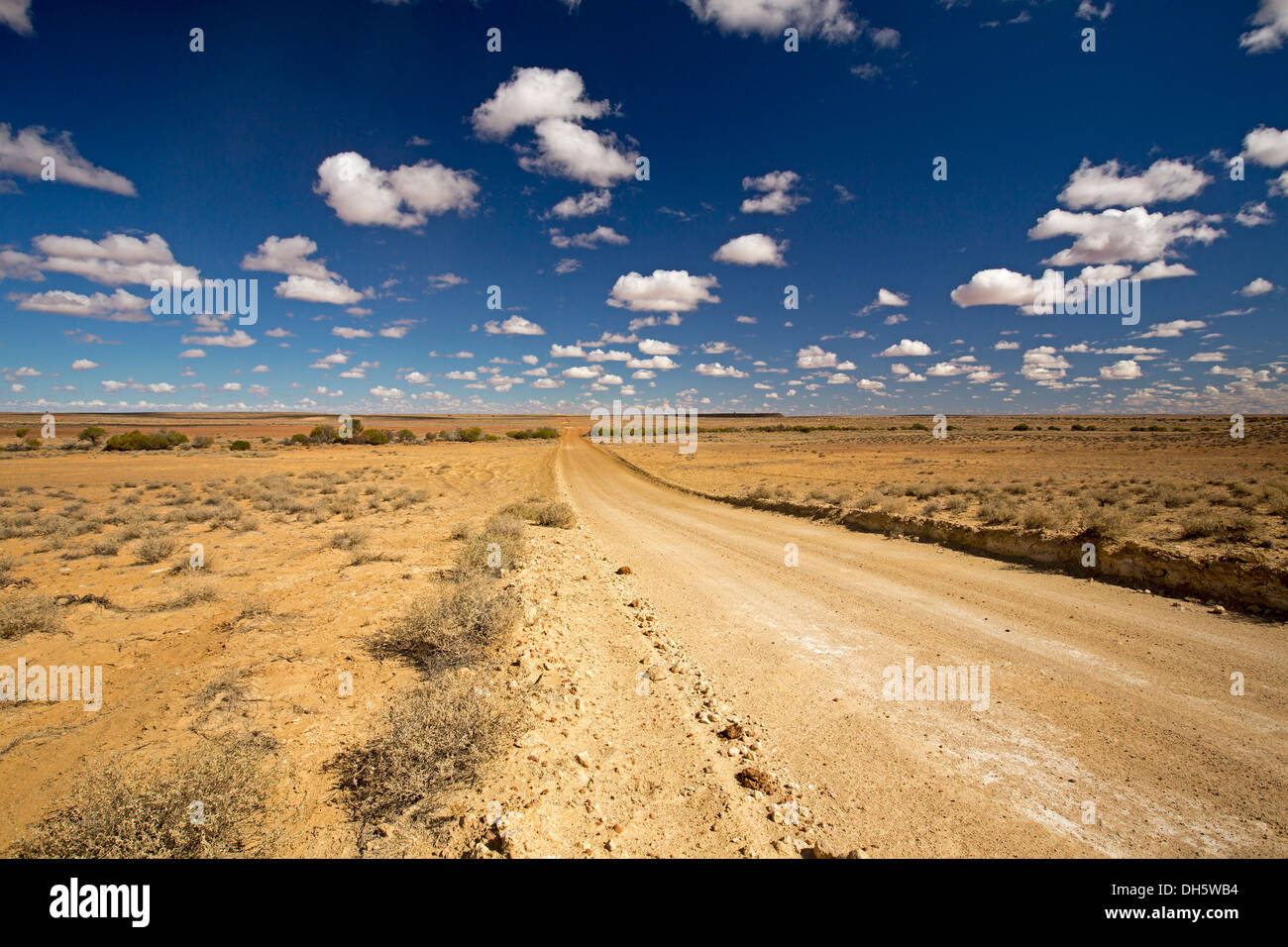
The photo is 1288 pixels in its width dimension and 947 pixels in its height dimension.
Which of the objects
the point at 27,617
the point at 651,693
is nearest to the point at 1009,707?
the point at 651,693

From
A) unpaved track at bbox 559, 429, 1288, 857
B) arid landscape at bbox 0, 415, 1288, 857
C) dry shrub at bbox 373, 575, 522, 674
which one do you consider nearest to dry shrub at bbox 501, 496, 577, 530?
arid landscape at bbox 0, 415, 1288, 857

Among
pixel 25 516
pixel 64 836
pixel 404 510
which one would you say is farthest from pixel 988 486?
pixel 25 516

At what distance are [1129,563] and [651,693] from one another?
29.5 ft

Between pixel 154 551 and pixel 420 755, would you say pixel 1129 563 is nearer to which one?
pixel 420 755

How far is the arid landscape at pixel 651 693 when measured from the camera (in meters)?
3.57

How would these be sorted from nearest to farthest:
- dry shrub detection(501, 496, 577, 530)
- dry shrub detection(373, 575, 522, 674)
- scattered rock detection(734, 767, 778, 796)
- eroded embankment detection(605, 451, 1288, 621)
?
1. scattered rock detection(734, 767, 778, 796)
2. dry shrub detection(373, 575, 522, 674)
3. eroded embankment detection(605, 451, 1288, 621)
4. dry shrub detection(501, 496, 577, 530)

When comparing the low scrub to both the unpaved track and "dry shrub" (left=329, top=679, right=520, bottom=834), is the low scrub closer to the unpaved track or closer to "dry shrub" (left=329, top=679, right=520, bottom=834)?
the unpaved track

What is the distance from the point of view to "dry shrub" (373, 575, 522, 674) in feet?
20.3

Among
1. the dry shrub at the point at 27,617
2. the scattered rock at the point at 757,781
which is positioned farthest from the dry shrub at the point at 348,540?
the scattered rock at the point at 757,781

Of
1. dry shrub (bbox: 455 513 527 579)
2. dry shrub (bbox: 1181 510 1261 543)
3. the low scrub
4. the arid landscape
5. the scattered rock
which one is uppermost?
the low scrub

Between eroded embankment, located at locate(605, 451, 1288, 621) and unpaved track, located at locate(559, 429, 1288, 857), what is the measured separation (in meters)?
0.51

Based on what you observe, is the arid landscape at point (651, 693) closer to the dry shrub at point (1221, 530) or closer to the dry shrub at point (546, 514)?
the dry shrub at point (1221, 530)

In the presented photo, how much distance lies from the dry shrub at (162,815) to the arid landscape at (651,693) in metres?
0.02
